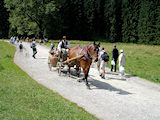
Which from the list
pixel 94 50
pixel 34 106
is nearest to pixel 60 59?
pixel 94 50

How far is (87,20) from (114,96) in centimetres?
6687

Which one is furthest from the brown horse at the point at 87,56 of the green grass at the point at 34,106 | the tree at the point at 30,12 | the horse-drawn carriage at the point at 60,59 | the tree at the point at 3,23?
the tree at the point at 3,23

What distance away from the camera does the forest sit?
4641 centimetres

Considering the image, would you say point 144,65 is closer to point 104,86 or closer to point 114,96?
point 104,86

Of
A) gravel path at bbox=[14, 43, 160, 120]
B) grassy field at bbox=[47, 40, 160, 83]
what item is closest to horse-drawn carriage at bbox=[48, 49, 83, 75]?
gravel path at bbox=[14, 43, 160, 120]

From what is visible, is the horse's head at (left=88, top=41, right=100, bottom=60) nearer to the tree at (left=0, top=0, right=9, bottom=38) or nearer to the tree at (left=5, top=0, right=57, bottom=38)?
the tree at (left=5, top=0, right=57, bottom=38)

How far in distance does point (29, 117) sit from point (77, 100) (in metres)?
2.42

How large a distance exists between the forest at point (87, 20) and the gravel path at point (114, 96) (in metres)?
37.3

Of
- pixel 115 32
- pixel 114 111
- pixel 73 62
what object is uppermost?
pixel 115 32

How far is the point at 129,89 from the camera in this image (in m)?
9.15

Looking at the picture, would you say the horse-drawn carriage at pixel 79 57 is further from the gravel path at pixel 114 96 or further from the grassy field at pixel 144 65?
the grassy field at pixel 144 65

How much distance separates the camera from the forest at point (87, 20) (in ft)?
152

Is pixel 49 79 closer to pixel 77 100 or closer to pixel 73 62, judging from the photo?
pixel 73 62

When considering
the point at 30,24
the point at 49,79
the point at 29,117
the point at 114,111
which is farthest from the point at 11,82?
the point at 30,24
